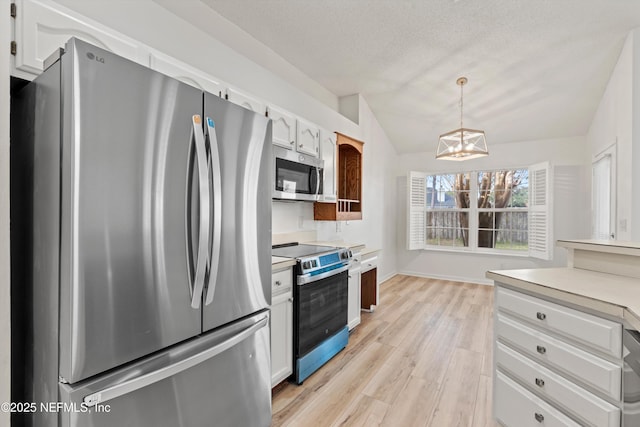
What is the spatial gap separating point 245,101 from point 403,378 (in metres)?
2.52

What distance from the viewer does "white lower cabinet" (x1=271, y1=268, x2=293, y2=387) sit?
6.72ft

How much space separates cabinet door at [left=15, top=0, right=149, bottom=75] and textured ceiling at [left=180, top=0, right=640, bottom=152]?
141 centimetres

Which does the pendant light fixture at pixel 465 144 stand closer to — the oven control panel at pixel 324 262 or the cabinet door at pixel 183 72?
the oven control panel at pixel 324 262

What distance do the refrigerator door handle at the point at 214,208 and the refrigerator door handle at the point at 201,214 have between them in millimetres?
38

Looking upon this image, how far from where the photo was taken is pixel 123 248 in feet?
3.58

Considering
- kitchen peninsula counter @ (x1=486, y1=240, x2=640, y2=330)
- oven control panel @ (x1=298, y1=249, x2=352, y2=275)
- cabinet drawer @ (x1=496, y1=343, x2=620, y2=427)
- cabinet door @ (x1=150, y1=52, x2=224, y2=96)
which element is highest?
cabinet door @ (x1=150, y1=52, x2=224, y2=96)

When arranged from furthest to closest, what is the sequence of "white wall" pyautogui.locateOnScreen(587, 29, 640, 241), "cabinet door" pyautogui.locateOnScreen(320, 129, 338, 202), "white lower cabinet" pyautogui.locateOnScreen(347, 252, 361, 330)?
"cabinet door" pyautogui.locateOnScreen(320, 129, 338, 202) < "white lower cabinet" pyautogui.locateOnScreen(347, 252, 361, 330) < "white wall" pyautogui.locateOnScreen(587, 29, 640, 241)

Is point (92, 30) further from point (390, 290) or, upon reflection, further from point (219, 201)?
point (390, 290)

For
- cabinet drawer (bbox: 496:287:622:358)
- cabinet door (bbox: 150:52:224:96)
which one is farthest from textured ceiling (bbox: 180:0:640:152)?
cabinet drawer (bbox: 496:287:622:358)

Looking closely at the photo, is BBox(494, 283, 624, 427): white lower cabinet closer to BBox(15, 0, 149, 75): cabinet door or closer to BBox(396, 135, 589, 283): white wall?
BBox(15, 0, 149, 75): cabinet door

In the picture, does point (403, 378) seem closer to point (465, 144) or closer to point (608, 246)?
point (608, 246)

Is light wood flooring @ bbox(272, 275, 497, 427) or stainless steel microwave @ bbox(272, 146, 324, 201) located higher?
stainless steel microwave @ bbox(272, 146, 324, 201)

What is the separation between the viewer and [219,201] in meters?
1.43

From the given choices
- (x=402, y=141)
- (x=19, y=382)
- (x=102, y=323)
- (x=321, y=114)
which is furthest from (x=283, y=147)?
(x=402, y=141)
